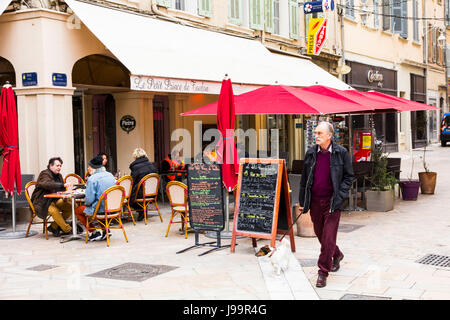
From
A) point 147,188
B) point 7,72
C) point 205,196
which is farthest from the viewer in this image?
point 7,72

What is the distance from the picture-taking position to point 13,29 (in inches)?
416

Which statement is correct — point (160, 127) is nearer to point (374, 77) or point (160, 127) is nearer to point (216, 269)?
point (216, 269)

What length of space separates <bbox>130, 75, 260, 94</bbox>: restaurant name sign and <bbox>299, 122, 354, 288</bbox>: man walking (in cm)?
481

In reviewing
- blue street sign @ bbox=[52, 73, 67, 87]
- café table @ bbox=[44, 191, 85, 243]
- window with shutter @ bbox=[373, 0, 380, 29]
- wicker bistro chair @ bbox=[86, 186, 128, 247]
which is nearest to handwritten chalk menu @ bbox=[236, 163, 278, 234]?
wicker bistro chair @ bbox=[86, 186, 128, 247]

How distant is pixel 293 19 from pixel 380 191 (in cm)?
987

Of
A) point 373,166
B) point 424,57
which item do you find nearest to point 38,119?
point 373,166

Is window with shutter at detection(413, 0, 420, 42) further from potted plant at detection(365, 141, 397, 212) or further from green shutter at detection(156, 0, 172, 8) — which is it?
potted plant at detection(365, 141, 397, 212)

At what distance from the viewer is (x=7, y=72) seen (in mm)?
11430

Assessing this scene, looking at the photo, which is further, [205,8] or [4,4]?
[205,8]

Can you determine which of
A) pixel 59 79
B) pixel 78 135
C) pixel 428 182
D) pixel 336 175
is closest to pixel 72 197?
pixel 59 79

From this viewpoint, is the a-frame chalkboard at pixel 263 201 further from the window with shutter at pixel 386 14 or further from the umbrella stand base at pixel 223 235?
the window with shutter at pixel 386 14

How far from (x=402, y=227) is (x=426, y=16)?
26.6 metres

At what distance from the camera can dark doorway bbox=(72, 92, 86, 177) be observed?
13.4 meters

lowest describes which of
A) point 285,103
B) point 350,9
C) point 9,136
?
point 9,136
